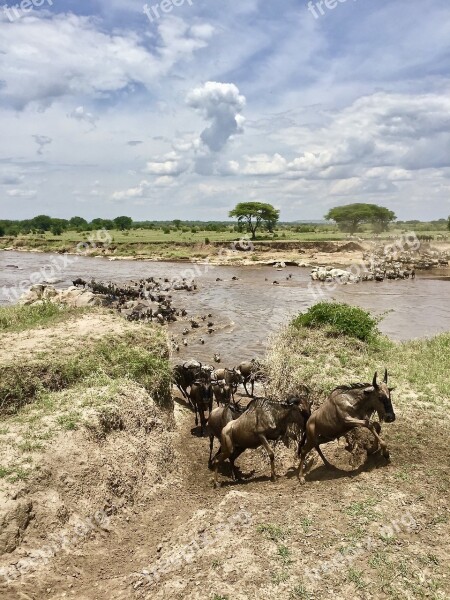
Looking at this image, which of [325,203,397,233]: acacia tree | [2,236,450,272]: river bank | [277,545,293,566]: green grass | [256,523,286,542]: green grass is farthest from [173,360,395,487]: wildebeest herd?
[325,203,397,233]: acacia tree

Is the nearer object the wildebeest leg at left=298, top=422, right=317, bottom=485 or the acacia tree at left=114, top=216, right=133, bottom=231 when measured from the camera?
the wildebeest leg at left=298, top=422, right=317, bottom=485

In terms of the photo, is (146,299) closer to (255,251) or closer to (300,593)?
(300,593)

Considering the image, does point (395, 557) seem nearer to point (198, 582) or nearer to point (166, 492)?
point (198, 582)

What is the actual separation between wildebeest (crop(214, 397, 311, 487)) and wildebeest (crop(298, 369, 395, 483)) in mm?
357

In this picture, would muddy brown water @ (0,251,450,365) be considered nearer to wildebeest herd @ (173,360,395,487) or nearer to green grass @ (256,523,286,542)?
wildebeest herd @ (173,360,395,487)

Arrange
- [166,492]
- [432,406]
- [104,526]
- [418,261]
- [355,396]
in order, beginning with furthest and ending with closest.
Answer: [418,261]
[432,406]
[166,492]
[355,396]
[104,526]

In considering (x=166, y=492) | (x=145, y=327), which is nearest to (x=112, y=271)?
(x=145, y=327)

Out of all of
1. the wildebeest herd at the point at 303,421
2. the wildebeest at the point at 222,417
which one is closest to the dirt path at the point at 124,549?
the wildebeest herd at the point at 303,421

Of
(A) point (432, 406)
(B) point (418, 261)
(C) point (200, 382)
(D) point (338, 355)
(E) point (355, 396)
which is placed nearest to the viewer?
(E) point (355, 396)

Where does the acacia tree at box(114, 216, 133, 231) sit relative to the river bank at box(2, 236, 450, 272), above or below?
above

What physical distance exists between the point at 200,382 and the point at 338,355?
4.25m

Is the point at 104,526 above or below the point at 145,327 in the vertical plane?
below

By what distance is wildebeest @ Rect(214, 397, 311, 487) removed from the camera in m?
9.41

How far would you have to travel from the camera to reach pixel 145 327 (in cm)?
1387
